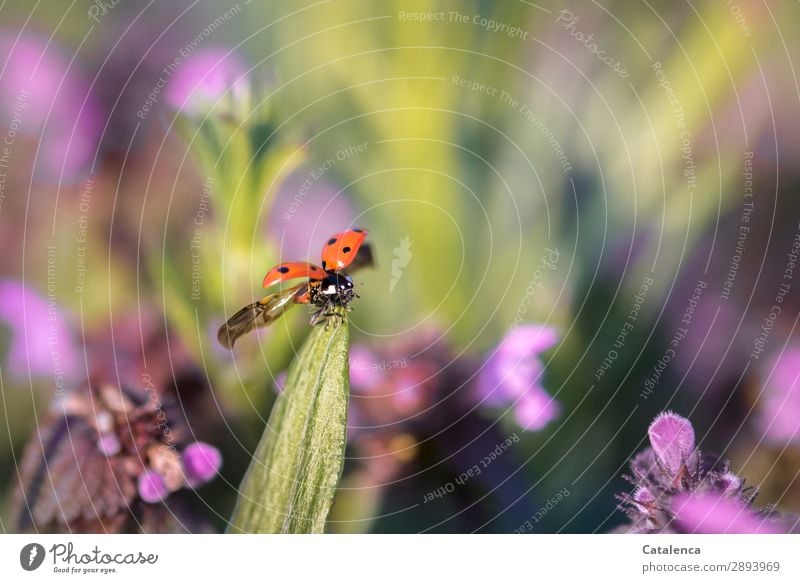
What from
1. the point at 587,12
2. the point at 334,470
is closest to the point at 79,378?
the point at 334,470

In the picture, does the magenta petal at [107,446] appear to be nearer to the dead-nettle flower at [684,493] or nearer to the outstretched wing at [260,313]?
the outstretched wing at [260,313]

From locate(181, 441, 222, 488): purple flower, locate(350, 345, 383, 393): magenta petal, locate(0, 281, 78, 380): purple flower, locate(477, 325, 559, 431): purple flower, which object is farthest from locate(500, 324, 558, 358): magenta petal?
locate(0, 281, 78, 380): purple flower

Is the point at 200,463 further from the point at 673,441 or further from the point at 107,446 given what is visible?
the point at 673,441

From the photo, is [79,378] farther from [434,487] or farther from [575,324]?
[575,324]

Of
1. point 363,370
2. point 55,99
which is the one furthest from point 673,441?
point 55,99

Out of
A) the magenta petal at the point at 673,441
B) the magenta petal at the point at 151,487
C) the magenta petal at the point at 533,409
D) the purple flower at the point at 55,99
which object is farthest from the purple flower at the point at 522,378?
the purple flower at the point at 55,99

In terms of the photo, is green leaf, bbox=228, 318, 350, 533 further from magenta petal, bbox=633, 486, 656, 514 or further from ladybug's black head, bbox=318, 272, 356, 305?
magenta petal, bbox=633, 486, 656, 514

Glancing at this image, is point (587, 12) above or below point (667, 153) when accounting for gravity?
above
